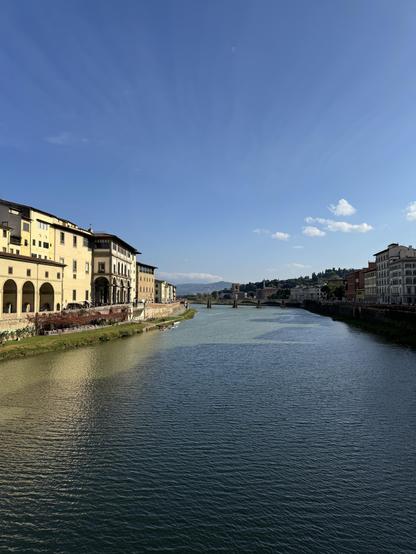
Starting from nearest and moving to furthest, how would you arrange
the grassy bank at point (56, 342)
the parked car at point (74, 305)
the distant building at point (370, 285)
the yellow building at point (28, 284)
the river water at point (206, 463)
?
the river water at point (206, 463) → the grassy bank at point (56, 342) → the yellow building at point (28, 284) → the parked car at point (74, 305) → the distant building at point (370, 285)

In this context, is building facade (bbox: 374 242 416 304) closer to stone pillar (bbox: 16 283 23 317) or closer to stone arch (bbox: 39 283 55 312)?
stone arch (bbox: 39 283 55 312)

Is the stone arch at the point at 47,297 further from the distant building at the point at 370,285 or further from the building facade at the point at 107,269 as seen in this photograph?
the distant building at the point at 370,285

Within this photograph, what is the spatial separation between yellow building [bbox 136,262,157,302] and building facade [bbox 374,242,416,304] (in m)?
84.8

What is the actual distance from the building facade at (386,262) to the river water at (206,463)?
119303mm

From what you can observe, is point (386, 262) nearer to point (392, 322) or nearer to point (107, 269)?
point (392, 322)

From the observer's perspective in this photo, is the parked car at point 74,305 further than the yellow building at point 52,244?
Yes

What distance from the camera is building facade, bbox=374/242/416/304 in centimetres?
14162

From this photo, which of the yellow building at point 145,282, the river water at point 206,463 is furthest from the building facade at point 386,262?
the river water at point 206,463

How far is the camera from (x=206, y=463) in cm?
1730

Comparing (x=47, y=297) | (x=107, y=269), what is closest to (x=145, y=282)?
(x=107, y=269)

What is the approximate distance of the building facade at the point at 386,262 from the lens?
142 m

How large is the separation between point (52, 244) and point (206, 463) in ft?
223

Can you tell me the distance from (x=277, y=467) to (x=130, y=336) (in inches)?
2147

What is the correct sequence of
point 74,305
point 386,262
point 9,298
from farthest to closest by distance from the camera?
1. point 386,262
2. point 74,305
3. point 9,298
